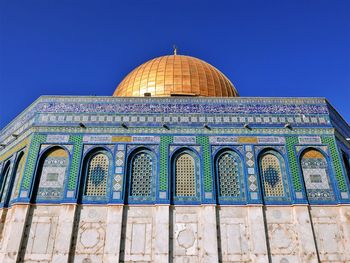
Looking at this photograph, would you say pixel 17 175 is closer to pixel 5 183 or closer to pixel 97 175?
pixel 5 183

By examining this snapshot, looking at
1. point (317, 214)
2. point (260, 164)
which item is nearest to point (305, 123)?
point (260, 164)

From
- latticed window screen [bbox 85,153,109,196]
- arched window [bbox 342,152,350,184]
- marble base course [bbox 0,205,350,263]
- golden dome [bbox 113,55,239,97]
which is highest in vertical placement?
golden dome [bbox 113,55,239,97]

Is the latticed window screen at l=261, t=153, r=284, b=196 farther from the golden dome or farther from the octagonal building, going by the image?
the golden dome

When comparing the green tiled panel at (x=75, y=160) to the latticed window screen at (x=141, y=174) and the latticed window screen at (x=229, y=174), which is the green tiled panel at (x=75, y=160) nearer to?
the latticed window screen at (x=141, y=174)

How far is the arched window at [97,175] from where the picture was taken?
10.1 metres

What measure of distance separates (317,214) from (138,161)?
5.89 meters

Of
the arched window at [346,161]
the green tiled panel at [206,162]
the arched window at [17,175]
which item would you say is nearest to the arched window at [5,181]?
the arched window at [17,175]

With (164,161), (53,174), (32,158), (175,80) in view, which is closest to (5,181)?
(32,158)

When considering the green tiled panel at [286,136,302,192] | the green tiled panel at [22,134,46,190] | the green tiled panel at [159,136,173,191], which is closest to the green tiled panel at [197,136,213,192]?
the green tiled panel at [159,136,173,191]

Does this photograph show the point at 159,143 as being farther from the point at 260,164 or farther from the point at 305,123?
the point at 305,123

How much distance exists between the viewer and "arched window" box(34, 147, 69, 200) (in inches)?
394

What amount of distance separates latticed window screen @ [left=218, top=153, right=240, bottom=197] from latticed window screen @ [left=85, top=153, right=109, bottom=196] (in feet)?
12.3

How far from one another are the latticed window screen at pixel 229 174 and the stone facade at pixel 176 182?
38 millimetres

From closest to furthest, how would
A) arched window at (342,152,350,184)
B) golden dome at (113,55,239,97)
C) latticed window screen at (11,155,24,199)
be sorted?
1. latticed window screen at (11,155,24,199)
2. arched window at (342,152,350,184)
3. golden dome at (113,55,239,97)
